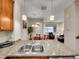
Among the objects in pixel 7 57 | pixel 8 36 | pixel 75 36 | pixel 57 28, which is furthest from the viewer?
pixel 57 28

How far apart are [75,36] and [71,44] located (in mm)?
520

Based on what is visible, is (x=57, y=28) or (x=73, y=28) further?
(x=57, y=28)

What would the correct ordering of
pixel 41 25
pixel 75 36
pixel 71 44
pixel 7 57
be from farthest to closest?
pixel 41 25, pixel 71 44, pixel 75 36, pixel 7 57

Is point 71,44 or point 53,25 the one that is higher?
point 53,25

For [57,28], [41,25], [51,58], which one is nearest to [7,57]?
[51,58]

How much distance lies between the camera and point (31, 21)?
41.0 ft

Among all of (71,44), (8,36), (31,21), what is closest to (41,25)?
(31,21)

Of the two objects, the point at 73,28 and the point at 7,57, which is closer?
the point at 7,57

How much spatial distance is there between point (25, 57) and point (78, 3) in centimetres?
342

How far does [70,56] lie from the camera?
5.36ft

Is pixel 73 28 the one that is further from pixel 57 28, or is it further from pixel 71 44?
pixel 57 28

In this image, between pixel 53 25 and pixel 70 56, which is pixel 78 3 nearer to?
pixel 70 56

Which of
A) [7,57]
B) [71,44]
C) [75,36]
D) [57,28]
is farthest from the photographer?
[57,28]

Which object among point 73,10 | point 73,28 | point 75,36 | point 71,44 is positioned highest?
point 73,10
